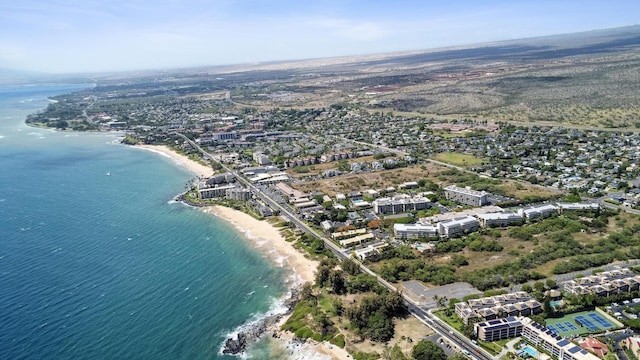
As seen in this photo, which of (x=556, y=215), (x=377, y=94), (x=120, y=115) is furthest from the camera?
(x=377, y=94)

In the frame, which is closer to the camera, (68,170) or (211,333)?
(211,333)

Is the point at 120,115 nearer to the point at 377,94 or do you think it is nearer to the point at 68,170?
the point at 68,170

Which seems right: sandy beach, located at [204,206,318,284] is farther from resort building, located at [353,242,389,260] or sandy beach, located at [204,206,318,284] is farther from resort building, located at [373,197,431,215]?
resort building, located at [373,197,431,215]

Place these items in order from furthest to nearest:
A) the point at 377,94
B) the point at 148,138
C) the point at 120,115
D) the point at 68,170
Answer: the point at 377,94 → the point at 120,115 → the point at 148,138 → the point at 68,170

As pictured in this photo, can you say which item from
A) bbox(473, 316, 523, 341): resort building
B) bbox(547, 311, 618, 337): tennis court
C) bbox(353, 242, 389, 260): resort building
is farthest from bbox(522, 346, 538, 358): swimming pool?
bbox(353, 242, 389, 260): resort building

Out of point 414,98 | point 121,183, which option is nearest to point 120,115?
point 121,183

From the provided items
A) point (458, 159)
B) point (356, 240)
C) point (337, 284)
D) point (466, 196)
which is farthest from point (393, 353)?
point (458, 159)
